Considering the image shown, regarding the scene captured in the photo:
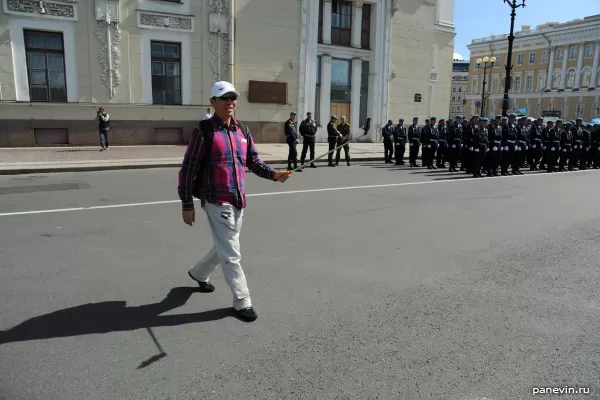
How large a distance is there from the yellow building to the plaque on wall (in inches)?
2310

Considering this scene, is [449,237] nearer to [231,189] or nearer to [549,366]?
[549,366]

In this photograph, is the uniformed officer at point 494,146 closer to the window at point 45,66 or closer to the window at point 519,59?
the window at point 45,66

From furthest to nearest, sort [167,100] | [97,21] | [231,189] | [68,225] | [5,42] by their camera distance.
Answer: [167,100] → [97,21] → [5,42] → [68,225] → [231,189]

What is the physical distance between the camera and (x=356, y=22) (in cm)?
2592

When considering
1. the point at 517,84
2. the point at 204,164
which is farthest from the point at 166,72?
the point at 517,84

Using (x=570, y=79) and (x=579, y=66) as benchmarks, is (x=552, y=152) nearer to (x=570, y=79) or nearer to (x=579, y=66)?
(x=579, y=66)

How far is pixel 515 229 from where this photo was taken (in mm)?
7383

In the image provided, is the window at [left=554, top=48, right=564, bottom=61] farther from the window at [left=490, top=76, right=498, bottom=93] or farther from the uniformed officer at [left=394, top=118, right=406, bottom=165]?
the uniformed officer at [left=394, top=118, right=406, bottom=165]

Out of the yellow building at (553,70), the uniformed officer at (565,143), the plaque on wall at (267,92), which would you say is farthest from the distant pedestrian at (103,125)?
the yellow building at (553,70)

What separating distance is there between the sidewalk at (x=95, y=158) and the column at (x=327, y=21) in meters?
8.24

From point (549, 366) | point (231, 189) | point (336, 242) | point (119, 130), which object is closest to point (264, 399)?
point (231, 189)

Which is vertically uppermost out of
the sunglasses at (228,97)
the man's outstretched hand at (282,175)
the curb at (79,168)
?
the sunglasses at (228,97)

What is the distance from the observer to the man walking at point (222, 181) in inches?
153

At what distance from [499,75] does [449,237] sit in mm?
92659
